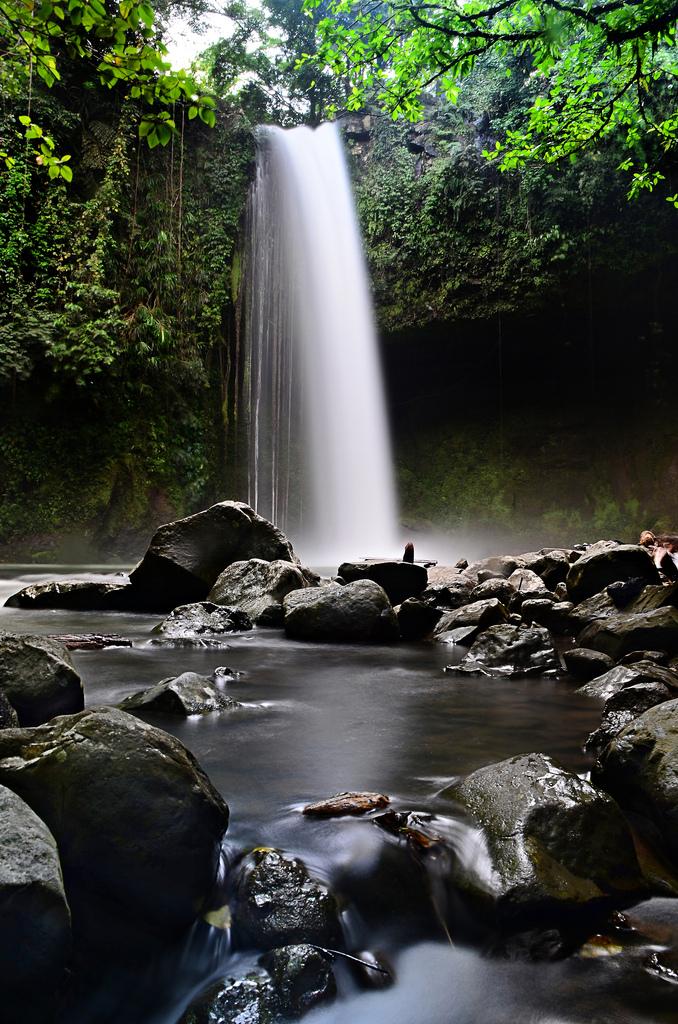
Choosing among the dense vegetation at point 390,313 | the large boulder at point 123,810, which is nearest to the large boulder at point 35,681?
the large boulder at point 123,810

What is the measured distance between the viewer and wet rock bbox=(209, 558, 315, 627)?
288 inches

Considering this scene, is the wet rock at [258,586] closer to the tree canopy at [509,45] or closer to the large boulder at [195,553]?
the large boulder at [195,553]

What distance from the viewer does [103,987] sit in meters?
1.62

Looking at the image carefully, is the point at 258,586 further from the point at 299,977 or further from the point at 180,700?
the point at 299,977

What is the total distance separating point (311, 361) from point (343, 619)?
501 inches

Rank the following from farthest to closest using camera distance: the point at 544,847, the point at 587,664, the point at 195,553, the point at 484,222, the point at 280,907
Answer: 1. the point at 484,222
2. the point at 195,553
3. the point at 587,664
4. the point at 544,847
5. the point at 280,907

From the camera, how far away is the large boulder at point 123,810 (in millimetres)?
1823

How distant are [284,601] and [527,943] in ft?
17.8

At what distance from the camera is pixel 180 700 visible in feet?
12.1

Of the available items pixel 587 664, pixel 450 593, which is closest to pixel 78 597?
pixel 450 593

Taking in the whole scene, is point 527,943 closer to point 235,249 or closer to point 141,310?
point 141,310

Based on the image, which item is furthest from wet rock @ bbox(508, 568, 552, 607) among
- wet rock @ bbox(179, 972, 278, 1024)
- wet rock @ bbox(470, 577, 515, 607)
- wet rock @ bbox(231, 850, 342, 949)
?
wet rock @ bbox(179, 972, 278, 1024)

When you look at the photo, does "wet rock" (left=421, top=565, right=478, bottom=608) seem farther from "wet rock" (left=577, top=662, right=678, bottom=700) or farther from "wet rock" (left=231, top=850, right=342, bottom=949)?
"wet rock" (left=231, top=850, right=342, bottom=949)

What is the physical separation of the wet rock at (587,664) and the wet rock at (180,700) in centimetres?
254
